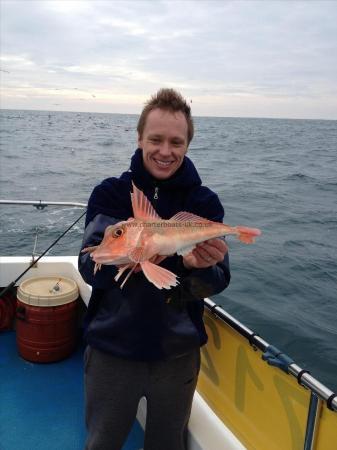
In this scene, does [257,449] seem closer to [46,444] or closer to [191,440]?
[191,440]

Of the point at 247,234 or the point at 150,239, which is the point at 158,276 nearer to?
the point at 150,239

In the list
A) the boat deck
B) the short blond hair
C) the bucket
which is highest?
the short blond hair

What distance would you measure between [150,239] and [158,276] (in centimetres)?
21

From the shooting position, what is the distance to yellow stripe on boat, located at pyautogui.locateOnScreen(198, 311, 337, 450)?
264 cm

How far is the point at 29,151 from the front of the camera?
42312mm

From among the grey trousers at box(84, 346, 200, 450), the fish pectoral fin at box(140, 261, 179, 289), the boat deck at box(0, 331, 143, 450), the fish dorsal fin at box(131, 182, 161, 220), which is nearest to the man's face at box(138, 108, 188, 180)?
the fish dorsal fin at box(131, 182, 161, 220)

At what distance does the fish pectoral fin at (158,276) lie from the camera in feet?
7.06

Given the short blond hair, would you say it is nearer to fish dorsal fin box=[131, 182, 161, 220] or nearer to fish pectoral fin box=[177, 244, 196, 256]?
fish dorsal fin box=[131, 182, 161, 220]

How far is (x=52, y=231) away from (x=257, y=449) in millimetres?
12473

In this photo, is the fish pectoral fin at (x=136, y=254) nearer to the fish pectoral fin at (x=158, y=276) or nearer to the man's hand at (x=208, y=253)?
the fish pectoral fin at (x=158, y=276)

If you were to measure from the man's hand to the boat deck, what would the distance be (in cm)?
233

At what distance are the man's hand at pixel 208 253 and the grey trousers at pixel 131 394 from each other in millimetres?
685

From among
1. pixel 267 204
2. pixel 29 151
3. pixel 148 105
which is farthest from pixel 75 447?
pixel 29 151

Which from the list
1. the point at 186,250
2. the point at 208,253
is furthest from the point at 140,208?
the point at 208,253
